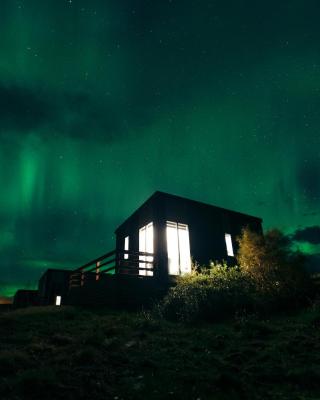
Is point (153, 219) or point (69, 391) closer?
A: point (69, 391)

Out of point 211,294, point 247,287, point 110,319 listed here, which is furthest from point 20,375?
point 247,287

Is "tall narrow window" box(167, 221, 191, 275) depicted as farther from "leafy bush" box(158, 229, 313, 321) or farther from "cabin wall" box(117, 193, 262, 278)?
"leafy bush" box(158, 229, 313, 321)

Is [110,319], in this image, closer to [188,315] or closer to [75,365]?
[188,315]

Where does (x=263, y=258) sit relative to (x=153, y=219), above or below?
below

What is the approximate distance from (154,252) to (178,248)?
Result: 192cm

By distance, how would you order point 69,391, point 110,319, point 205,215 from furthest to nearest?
point 205,215 < point 110,319 < point 69,391

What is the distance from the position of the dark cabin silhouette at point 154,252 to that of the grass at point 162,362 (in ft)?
14.7

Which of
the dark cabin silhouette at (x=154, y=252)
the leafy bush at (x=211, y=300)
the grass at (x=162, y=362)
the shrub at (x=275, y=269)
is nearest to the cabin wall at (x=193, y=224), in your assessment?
the dark cabin silhouette at (x=154, y=252)

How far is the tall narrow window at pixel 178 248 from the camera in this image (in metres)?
16.1

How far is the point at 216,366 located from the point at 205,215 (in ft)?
45.4

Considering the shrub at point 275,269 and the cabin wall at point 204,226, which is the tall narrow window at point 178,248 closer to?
the cabin wall at point 204,226

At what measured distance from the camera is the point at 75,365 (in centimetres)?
475

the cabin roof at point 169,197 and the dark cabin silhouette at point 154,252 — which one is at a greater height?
the cabin roof at point 169,197

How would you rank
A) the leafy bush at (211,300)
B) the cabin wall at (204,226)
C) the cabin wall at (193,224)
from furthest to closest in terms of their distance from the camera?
1. the cabin wall at (204,226)
2. the cabin wall at (193,224)
3. the leafy bush at (211,300)
